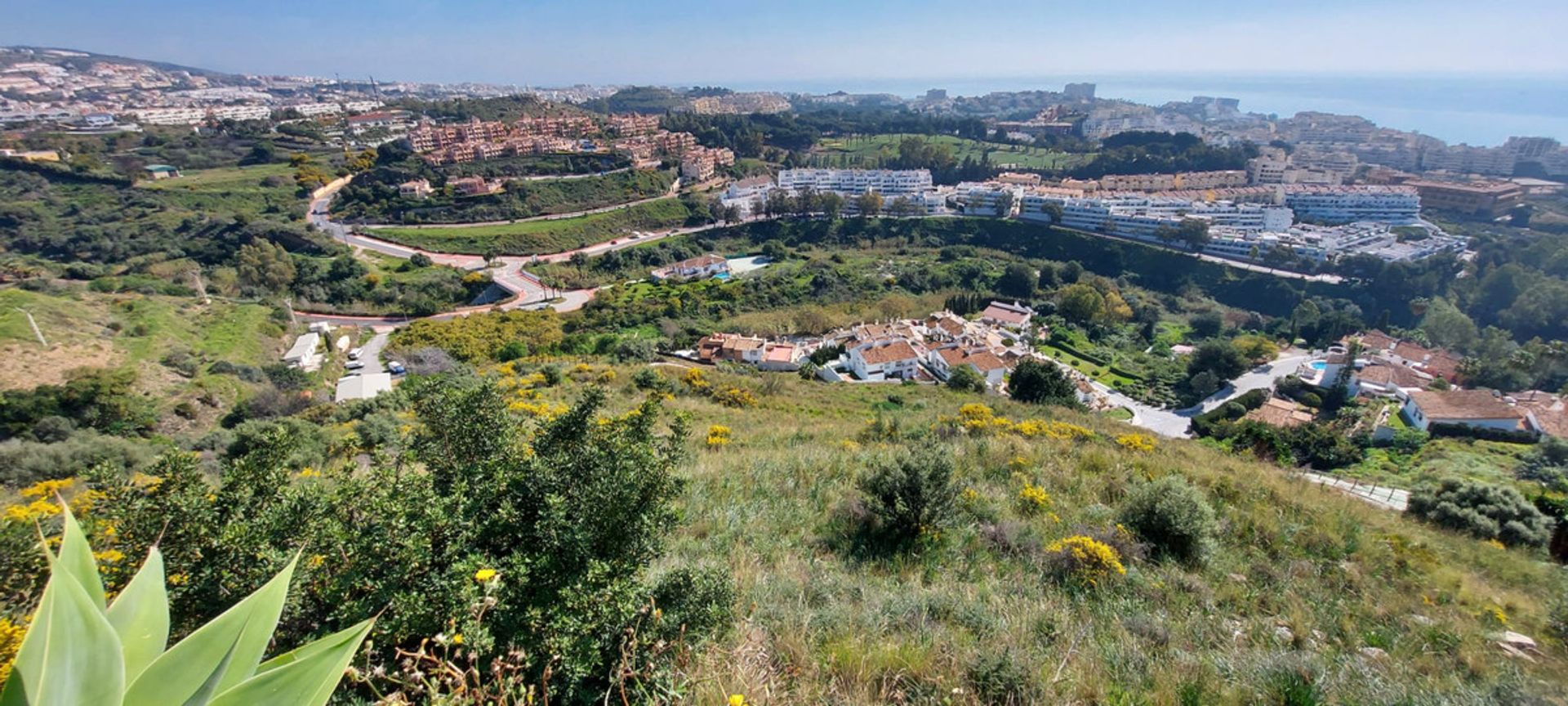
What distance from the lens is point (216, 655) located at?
4.24 ft

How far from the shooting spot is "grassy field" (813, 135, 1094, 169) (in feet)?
235

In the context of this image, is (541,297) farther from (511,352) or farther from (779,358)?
(779,358)

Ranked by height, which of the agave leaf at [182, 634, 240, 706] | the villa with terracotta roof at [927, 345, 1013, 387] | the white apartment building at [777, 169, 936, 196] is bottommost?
the villa with terracotta roof at [927, 345, 1013, 387]

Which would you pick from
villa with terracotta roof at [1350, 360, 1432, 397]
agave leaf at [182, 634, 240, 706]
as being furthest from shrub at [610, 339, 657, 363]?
villa with terracotta roof at [1350, 360, 1432, 397]

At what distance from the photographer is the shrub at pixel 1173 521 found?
519cm

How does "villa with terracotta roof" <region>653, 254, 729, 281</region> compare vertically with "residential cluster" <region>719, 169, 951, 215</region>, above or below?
below

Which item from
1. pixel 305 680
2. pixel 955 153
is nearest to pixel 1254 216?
pixel 955 153

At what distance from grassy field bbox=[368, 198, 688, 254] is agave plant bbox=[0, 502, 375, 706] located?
45.9m

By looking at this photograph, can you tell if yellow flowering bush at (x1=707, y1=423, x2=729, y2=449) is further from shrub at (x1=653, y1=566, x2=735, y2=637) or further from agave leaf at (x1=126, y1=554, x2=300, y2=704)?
agave leaf at (x1=126, y1=554, x2=300, y2=704)

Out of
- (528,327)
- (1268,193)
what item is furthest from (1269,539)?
(1268,193)

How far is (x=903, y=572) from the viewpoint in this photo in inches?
180

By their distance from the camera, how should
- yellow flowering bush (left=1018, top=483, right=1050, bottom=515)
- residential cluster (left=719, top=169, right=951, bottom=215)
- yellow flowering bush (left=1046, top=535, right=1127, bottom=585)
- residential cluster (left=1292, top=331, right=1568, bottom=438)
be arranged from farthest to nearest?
residential cluster (left=719, top=169, right=951, bottom=215), residential cluster (left=1292, top=331, right=1568, bottom=438), yellow flowering bush (left=1018, top=483, right=1050, bottom=515), yellow flowering bush (left=1046, top=535, right=1127, bottom=585)

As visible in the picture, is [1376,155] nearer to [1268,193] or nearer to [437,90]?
[1268,193]

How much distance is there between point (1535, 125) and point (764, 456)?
201m
